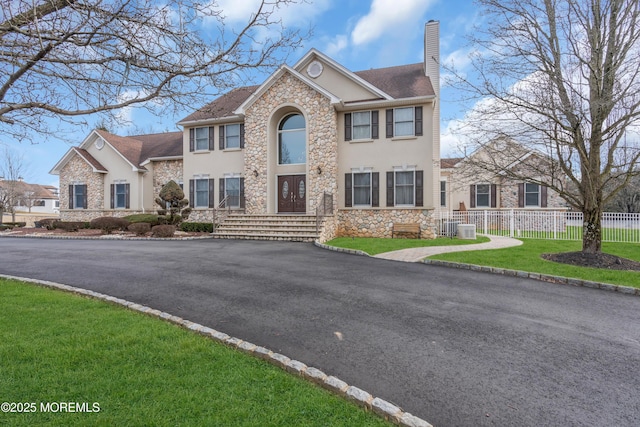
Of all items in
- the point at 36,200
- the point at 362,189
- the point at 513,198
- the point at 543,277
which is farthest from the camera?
the point at 36,200

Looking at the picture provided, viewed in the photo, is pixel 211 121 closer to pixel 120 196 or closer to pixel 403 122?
pixel 120 196

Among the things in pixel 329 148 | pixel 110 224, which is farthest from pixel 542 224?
pixel 110 224

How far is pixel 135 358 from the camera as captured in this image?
10.6 ft

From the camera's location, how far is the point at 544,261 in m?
9.12

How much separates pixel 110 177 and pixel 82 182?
215cm

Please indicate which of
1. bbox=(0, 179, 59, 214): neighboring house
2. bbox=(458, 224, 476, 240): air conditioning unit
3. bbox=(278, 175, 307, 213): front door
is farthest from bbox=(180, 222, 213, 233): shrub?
bbox=(0, 179, 59, 214): neighboring house

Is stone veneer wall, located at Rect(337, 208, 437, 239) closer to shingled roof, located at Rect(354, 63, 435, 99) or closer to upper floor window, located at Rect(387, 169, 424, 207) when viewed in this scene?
upper floor window, located at Rect(387, 169, 424, 207)

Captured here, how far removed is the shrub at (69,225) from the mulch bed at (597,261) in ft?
79.6

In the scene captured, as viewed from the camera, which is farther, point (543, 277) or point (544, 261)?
point (544, 261)

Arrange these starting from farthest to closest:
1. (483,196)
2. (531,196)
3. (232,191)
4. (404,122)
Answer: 1. (483,196)
2. (531,196)
3. (232,191)
4. (404,122)

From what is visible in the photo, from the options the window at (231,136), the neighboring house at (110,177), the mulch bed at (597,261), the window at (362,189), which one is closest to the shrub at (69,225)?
the neighboring house at (110,177)

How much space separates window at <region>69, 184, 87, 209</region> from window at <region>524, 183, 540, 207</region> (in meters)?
29.7

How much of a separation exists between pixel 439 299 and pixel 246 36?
A: 5.56m

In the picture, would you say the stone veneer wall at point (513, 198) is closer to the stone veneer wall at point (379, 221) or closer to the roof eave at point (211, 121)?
the stone veneer wall at point (379, 221)
